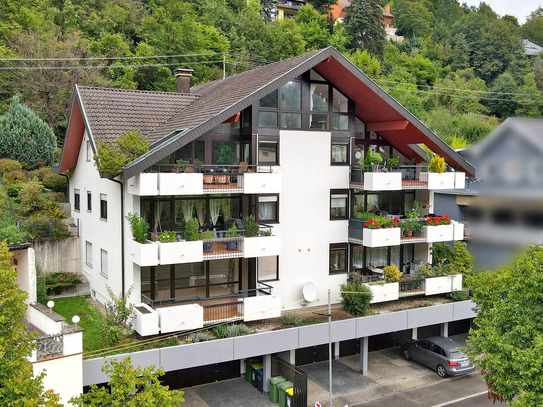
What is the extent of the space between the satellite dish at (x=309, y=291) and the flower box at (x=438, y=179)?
24.6 ft

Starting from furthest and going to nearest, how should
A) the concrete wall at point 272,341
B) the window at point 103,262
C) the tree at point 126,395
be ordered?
1. the window at point 103,262
2. the concrete wall at point 272,341
3. the tree at point 126,395

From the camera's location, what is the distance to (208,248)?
19.9 metres

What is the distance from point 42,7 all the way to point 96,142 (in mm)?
31042

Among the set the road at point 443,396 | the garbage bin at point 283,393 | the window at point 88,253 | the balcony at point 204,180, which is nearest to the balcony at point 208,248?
the balcony at point 204,180

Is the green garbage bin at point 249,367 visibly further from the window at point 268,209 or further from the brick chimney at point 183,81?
the brick chimney at point 183,81

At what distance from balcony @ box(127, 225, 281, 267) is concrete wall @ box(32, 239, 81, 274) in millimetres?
7316

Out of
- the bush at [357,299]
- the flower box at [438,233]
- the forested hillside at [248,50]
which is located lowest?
the bush at [357,299]

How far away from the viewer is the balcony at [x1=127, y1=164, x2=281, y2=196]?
18594 mm

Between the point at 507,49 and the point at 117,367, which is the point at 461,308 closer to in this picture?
the point at 117,367

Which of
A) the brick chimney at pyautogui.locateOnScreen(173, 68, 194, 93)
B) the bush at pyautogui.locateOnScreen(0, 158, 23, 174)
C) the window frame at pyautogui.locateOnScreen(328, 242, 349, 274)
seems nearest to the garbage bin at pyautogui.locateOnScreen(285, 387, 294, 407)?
the window frame at pyautogui.locateOnScreen(328, 242, 349, 274)

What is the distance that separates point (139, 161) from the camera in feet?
59.7

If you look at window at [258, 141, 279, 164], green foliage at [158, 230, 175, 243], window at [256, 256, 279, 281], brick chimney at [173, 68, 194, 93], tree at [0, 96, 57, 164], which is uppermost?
brick chimney at [173, 68, 194, 93]

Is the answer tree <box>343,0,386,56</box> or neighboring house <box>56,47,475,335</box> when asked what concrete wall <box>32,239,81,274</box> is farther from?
tree <box>343,0,386,56</box>

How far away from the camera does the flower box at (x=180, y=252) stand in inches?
738
